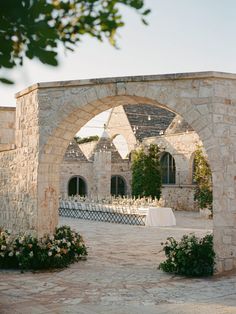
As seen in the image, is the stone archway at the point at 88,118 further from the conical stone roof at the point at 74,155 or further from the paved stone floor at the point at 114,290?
the conical stone roof at the point at 74,155

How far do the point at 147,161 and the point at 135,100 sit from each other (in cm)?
1449

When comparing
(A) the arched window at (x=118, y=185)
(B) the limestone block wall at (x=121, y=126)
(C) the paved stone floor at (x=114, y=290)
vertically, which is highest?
(B) the limestone block wall at (x=121, y=126)

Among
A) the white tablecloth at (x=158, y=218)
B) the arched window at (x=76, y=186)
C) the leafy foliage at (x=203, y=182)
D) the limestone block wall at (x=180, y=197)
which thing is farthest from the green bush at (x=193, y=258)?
the arched window at (x=76, y=186)

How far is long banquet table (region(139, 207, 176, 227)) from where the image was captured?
48.4 feet

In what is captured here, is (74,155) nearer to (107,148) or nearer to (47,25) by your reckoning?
(107,148)

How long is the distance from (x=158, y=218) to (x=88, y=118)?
7419 millimetres

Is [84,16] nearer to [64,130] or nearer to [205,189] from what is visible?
[64,130]

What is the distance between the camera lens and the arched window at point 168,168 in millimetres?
23953

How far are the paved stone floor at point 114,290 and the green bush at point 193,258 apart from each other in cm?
19

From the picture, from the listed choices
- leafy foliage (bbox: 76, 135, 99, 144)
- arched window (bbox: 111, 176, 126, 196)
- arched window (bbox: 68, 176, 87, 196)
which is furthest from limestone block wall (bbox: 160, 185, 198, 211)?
leafy foliage (bbox: 76, 135, 99, 144)

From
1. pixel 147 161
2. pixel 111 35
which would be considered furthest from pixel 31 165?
pixel 147 161

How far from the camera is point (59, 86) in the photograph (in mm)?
7867

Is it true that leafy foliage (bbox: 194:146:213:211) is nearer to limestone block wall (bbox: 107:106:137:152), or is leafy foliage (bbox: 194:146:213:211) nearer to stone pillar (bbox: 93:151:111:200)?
stone pillar (bbox: 93:151:111:200)

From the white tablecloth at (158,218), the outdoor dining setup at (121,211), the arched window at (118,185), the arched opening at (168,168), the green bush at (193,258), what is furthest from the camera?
the arched window at (118,185)
